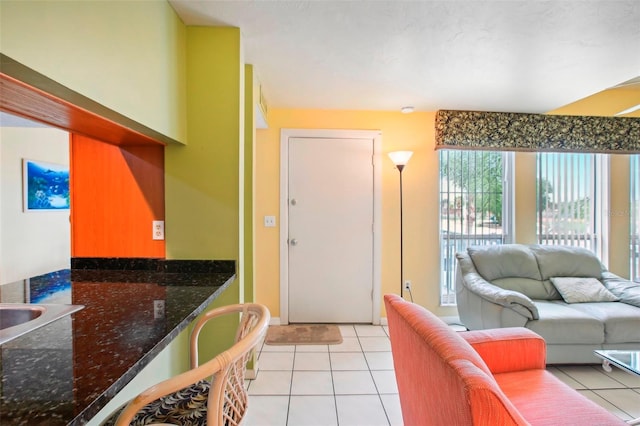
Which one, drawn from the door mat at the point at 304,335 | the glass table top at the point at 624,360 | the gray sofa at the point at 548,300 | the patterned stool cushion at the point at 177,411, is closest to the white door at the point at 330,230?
the door mat at the point at 304,335

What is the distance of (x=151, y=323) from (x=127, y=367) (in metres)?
0.29

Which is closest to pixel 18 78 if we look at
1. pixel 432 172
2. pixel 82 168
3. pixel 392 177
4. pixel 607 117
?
pixel 82 168

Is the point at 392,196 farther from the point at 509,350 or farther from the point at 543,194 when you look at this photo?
the point at 509,350

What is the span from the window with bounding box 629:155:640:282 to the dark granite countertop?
428 centimetres

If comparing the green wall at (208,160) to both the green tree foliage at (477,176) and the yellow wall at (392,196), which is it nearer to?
the yellow wall at (392,196)

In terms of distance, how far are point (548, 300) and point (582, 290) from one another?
0.90 ft

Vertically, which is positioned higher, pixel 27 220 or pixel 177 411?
pixel 27 220

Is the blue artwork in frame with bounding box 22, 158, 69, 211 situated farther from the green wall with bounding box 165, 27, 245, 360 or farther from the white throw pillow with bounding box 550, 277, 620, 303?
the white throw pillow with bounding box 550, 277, 620, 303

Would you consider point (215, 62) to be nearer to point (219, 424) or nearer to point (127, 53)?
point (127, 53)

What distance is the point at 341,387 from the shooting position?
85.1 inches

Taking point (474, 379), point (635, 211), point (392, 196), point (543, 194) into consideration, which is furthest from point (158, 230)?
point (635, 211)

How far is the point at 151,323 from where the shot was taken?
38.9 inches

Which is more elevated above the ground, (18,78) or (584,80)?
(584,80)

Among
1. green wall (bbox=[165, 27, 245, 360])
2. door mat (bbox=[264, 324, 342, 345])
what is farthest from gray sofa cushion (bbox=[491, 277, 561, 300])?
green wall (bbox=[165, 27, 245, 360])
